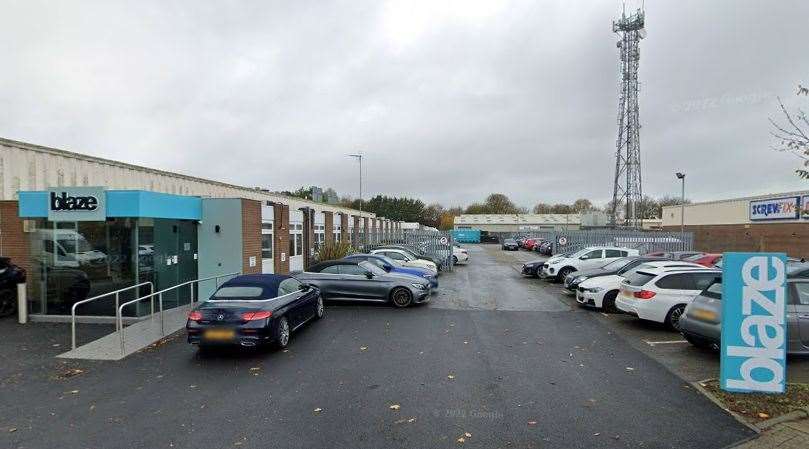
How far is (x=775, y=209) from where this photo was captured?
2884 cm

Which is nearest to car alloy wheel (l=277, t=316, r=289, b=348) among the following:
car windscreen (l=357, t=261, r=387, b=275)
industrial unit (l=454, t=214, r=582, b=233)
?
car windscreen (l=357, t=261, r=387, b=275)

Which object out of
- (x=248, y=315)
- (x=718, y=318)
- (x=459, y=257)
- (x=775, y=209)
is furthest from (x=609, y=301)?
(x=775, y=209)

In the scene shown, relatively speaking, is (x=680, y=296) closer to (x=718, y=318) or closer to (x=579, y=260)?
(x=718, y=318)

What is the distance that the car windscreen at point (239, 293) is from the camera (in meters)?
8.41

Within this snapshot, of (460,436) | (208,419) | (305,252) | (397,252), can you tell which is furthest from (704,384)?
(305,252)

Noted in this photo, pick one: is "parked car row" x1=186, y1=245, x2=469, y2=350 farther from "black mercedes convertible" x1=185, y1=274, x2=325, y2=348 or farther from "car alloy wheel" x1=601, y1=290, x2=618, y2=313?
A: "car alloy wheel" x1=601, y1=290, x2=618, y2=313

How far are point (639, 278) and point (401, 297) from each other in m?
5.93

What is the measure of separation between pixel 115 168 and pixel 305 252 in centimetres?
818

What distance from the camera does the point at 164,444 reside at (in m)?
4.71

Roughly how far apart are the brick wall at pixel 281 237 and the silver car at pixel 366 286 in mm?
3521

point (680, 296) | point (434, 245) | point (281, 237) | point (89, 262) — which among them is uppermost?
point (281, 237)

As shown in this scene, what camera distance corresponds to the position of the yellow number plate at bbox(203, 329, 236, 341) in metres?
7.72

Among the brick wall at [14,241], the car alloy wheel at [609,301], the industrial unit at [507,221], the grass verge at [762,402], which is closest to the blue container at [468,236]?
the industrial unit at [507,221]

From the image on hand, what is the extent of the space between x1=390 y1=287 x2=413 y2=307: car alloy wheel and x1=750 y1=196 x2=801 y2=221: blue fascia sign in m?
25.4
